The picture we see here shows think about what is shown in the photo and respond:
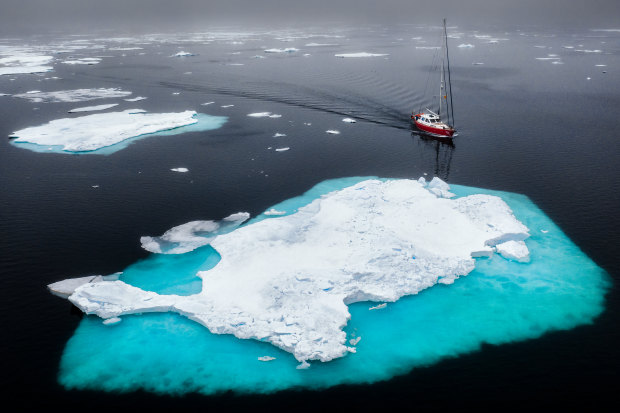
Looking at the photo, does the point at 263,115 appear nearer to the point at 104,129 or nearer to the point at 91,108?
the point at 104,129

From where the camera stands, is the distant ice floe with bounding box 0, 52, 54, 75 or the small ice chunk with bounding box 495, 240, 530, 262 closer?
Answer: the small ice chunk with bounding box 495, 240, 530, 262

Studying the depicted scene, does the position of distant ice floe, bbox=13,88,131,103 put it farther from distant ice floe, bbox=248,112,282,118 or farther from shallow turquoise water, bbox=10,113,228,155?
distant ice floe, bbox=248,112,282,118

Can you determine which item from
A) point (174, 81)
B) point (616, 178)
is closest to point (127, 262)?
point (616, 178)

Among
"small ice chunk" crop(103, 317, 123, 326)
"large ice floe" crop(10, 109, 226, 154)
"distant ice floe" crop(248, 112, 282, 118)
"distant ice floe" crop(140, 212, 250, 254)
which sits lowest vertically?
"small ice chunk" crop(103, 317, 123, 326)

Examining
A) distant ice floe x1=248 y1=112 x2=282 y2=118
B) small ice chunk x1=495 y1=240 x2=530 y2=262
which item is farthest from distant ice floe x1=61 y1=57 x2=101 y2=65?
small ice chunk x1=495 y1=240 x2=530 y2=262

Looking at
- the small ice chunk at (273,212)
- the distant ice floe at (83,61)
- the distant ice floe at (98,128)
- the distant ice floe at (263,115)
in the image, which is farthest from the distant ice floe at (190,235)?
the distant ice floe at (83,61)

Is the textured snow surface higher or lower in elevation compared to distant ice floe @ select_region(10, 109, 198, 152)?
lower

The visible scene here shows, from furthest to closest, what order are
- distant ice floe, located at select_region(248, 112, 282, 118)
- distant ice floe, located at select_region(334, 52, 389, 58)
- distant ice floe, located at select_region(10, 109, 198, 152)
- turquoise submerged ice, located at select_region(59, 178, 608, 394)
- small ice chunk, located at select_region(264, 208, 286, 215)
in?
distant ice floe, located at select_region(334, 52, 389, 58)
distant ice floe, located at select_region(248, 112, 282, 118)
distant ice floe, located at select_region(10, 109, 198, 152)
small ice chunk, located at select_region(264, 208, 286, 215)
turquoise submerged ice, located at select_region(59, 178, 608, 394)

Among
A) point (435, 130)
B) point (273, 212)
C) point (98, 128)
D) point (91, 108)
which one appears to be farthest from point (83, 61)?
point (273, 212)
